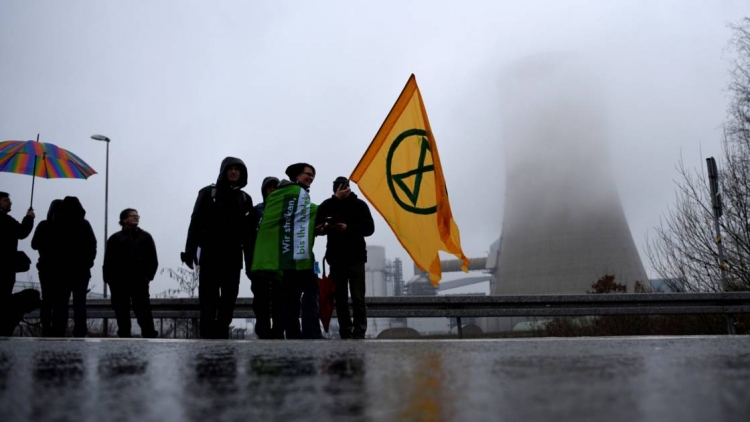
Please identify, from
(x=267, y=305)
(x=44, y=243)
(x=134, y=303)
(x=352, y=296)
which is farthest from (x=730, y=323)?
(x=44, y=243)

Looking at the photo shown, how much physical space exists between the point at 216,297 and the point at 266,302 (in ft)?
2.49

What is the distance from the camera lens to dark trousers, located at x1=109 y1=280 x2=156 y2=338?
23.9 ft

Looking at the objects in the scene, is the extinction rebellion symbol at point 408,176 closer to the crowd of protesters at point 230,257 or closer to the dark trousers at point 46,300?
the crowd of protesters at point 230,257

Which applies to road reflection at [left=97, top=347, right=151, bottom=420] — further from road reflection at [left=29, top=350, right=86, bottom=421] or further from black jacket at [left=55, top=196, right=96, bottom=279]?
black jacket at [left=55, top=196, right=96, bottom=279]

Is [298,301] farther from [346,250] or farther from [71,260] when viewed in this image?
[71,260]

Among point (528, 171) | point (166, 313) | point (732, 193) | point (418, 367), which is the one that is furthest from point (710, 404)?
point (528, 171)

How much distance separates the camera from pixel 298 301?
18.1 ft

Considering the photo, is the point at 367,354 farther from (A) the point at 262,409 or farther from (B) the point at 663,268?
(B) the point at 663,268

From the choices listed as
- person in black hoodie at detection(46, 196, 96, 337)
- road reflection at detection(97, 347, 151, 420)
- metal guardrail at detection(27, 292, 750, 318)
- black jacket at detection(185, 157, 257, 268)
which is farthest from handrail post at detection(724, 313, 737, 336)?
road reflection at detection(97, 347, 151, 420)

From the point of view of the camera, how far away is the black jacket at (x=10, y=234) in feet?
20.3

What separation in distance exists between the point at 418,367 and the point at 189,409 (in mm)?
651

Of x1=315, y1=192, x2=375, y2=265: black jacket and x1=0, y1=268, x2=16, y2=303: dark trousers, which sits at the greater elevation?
x1=315, y1=192, x2=375, y2=265: black jacket

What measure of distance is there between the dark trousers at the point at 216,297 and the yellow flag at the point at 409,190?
202 centimetres

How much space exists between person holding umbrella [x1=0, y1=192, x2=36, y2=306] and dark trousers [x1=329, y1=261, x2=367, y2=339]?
112 inches
